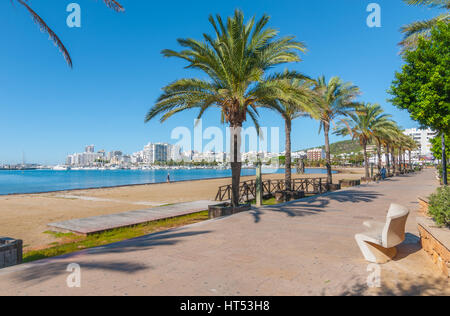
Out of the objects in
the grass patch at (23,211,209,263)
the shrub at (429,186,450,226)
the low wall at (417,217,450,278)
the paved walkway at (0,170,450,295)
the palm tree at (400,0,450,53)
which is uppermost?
the palm tree at (400,0,450,53)

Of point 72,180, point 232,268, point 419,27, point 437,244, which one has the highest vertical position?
point 419,27

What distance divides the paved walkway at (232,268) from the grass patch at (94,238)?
1307mm

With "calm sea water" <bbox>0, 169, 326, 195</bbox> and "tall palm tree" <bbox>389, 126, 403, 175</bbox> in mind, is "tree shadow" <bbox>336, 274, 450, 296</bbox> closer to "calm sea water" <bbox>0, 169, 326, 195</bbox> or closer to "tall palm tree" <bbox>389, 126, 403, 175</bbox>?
"tall palm tree" <bbox>389, 126, 403, 175</bbox>

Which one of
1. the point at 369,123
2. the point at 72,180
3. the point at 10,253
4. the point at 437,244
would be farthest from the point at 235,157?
the point at 72,180

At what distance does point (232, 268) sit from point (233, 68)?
288 inches

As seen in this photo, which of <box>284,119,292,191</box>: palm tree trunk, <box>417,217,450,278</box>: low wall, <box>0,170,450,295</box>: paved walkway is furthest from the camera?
<box>284,119,292,191</box>: palm tree trunk

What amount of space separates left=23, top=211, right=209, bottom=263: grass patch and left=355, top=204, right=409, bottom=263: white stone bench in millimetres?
5671

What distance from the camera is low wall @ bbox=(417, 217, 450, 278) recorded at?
11.9 feet

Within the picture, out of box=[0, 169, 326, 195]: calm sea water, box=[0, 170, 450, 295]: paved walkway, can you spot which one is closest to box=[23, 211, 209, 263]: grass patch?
box=[0, 170, 450, 295]: paved walkway

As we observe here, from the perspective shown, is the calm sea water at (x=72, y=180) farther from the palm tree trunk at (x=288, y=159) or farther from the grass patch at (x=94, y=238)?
the grass patch at (x=94, y=238)

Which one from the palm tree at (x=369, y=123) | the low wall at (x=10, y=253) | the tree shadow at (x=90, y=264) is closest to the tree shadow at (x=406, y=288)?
the tree shadow at (x=90, y=264)

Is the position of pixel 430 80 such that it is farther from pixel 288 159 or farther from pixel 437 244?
pixel 288 159

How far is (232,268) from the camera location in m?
4.15

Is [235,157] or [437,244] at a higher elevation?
[235,157]
